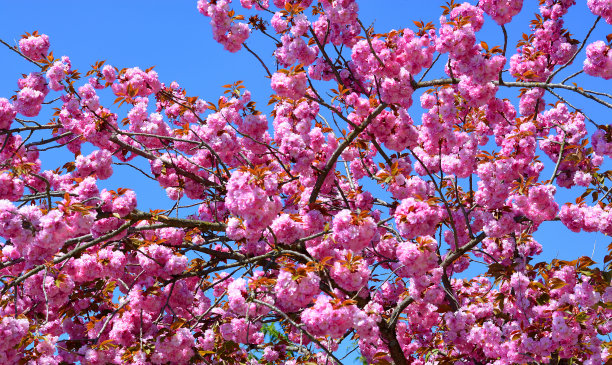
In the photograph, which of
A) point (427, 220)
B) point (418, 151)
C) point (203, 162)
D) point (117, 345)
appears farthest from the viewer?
point (418, 151)

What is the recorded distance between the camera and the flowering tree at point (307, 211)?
15.1 feet

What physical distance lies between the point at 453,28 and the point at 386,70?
2.28 ft

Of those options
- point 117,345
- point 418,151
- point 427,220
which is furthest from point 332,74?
point 117,345

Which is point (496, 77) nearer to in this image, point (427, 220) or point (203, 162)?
point (427, 220)

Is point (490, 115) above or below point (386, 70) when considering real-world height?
above

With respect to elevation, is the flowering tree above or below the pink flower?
below

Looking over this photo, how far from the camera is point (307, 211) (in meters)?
5.32

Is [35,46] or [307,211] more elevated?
[35,46]

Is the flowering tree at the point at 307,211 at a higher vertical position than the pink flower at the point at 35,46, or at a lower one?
lower

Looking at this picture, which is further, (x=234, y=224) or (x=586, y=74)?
(x=586, y=74)

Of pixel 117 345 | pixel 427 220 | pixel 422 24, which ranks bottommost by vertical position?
pixel 117 345

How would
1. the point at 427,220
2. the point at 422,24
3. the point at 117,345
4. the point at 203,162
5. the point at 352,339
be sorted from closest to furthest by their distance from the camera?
the point at 427,220 → the point at 117,345 → the point at 422,24 → the point at 203,162 → the point at 352,339

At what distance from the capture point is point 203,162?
5836 mm

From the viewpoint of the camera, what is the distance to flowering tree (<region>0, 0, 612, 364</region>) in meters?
4.61
